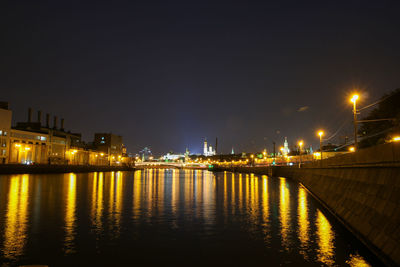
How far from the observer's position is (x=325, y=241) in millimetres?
19594

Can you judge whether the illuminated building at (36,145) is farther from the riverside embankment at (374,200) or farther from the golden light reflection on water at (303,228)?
the riverside embankment at (374,200)

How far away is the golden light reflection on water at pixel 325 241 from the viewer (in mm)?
16219

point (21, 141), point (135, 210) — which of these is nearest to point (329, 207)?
point (135, 210)

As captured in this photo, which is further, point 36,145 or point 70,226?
point 36,145

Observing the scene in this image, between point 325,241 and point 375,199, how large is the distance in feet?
14.0

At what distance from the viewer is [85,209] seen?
30.5m

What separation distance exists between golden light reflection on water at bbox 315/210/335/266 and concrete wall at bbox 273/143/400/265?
120 cm

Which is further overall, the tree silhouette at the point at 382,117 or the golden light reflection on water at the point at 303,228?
the tree silhouette at the point at 382,117

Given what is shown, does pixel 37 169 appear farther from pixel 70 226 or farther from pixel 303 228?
pixel 303 228

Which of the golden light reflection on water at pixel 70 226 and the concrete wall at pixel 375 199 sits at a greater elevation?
the concrete wall at pixel 375 199

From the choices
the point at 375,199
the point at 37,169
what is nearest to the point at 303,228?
the point at 375,199

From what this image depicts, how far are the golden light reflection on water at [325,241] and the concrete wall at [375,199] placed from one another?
120 centimetres

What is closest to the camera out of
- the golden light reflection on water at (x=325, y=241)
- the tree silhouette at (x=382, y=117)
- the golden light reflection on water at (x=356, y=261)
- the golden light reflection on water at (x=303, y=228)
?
the golden light reflection on water at (x=356, y=261)

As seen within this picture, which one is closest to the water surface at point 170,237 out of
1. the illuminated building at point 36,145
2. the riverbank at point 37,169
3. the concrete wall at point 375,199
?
the concrete wall at point 375,199
